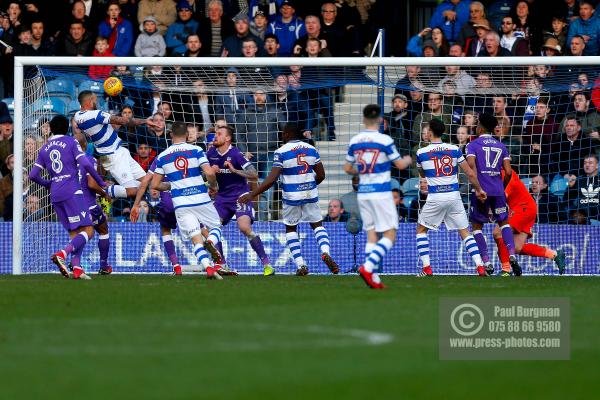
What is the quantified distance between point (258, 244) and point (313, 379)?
1071 cm

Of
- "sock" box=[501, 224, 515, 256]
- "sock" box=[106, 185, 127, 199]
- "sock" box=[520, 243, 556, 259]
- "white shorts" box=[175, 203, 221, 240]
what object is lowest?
"sock" box=[520, 243, 556, 259]

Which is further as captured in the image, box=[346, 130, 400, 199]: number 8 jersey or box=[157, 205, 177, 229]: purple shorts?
box=[157, 205, 177, 229]: purple shorts

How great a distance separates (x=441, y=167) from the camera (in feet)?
58.0

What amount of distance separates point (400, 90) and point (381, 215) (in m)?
6.85

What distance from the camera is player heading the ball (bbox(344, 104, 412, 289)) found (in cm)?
1404

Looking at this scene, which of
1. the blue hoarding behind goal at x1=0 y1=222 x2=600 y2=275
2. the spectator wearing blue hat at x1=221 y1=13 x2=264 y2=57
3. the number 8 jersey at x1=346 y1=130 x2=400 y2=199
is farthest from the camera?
the spectator wearing blue hat at x1=221 y1=13 x2=264 y2=57

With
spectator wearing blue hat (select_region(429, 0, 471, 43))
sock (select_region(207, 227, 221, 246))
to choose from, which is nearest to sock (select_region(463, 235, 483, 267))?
sock (select_region(207, 227, 221, 246))

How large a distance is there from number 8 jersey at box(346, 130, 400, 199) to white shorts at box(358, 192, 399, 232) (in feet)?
0.23

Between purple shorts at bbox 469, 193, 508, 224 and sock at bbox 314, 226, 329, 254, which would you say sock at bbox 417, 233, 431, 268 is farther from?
sock at bbox 314, 226, 329, 254

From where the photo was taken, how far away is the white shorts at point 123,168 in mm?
18719

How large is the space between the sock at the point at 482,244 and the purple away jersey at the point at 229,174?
3515 millimetres

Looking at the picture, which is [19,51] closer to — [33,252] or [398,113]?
[33,252]

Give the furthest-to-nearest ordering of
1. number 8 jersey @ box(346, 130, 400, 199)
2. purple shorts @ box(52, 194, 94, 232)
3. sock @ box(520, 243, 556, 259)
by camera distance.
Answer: sock @ box(520, 243, 556, 259) < purple shorts @ box(52, 194, 94, 232) < number 8 jersey @ box(346, 130, 400, 199)

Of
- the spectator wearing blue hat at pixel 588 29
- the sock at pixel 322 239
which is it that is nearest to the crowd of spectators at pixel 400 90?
the spectator wearing blue hat at pixel 588 29
